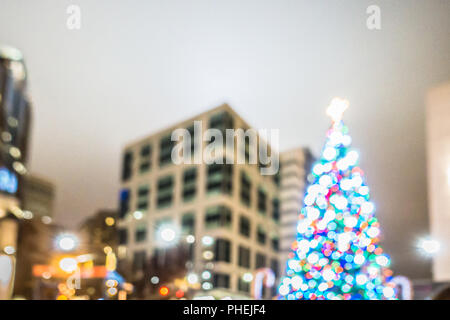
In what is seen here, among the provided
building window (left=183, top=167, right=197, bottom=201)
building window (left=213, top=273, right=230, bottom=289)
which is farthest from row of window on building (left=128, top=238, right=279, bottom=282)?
building window (left=183, top=167, right=197, bottom=201)

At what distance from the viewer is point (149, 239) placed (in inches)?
2303

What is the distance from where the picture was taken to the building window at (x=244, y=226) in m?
56.3

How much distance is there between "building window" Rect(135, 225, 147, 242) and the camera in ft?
196

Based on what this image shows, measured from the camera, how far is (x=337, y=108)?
1127 cm

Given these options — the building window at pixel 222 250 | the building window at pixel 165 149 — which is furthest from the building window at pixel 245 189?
the building window at pixel 165 149

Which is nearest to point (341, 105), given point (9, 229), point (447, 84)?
point (447, 84)

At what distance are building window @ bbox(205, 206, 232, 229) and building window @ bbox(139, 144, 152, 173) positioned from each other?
1406 cm

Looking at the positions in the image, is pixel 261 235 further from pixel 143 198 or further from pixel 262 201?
pixel 143 198

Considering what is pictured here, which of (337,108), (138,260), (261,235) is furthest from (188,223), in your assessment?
(337,108)

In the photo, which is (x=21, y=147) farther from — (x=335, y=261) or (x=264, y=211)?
(x=335, y=261)

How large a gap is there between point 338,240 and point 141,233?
51.8 metres

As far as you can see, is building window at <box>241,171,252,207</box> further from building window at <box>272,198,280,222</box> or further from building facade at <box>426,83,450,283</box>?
building facade at <box>426,83,450,283</box>

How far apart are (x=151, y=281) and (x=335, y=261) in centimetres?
3904
